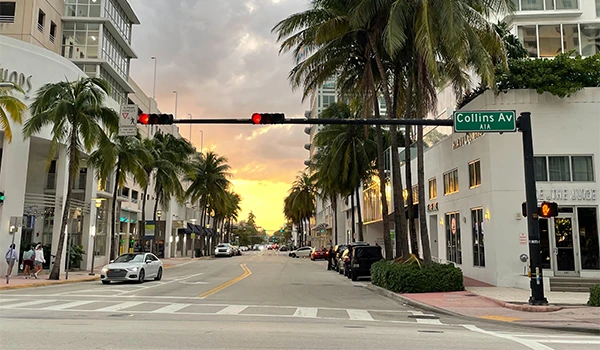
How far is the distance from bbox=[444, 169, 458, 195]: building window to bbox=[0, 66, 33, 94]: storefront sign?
23.2 meters

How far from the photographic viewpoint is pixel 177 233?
65.6 meters

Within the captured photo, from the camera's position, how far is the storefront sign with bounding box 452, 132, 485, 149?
22703mm

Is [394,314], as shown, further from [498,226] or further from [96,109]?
[96,109]

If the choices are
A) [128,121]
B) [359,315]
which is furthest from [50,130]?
[359,315]

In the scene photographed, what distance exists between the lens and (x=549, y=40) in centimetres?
2683

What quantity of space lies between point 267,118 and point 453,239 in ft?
50.4

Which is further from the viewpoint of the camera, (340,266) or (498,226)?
(340,266)

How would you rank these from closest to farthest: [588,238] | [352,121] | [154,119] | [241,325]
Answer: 1. [241,325]
2. [154,119]
3. [352,121]
4. [588,238]

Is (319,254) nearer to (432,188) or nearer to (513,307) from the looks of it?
(432,188)

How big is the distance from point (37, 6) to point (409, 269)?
3847 cm

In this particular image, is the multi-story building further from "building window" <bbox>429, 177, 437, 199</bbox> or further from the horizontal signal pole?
"building window" <bbox>429, 177, 437, 199</bbox>

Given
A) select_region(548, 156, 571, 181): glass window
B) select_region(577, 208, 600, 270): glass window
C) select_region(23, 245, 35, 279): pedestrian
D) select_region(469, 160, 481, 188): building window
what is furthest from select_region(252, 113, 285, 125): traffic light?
select_region(23, 245, 35, 279): pedestrian

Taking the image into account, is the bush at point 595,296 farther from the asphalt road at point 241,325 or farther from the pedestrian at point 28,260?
the pedestrian at point 28,260

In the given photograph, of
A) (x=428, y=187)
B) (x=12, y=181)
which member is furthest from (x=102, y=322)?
(x=428, y=187)
